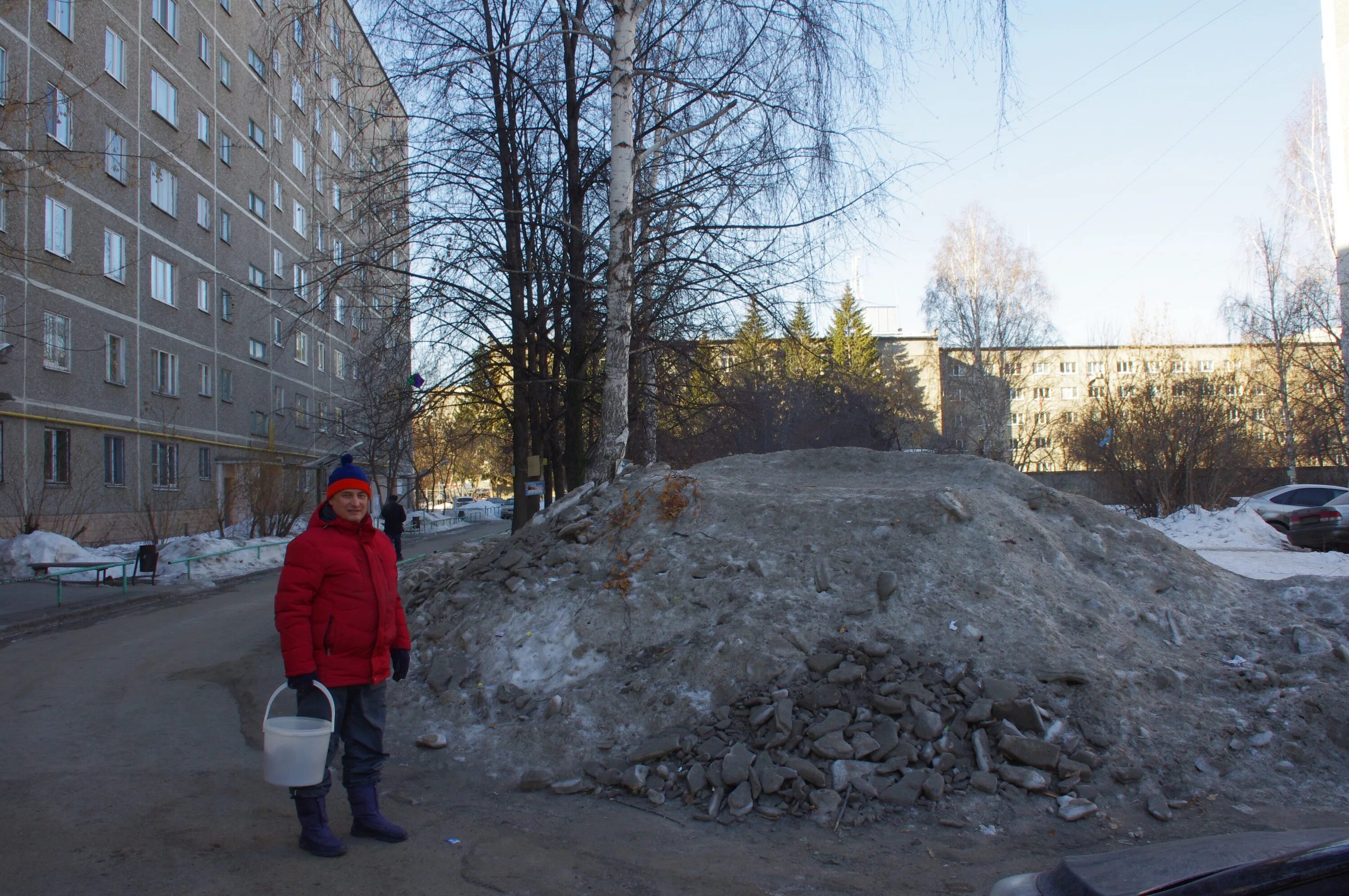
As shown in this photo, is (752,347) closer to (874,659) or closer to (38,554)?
(874,659)

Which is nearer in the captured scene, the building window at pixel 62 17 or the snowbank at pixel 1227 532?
the snowbank at pixel 1227 532

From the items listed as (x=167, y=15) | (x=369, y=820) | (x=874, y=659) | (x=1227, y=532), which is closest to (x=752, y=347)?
Result: (x=874, y=659)

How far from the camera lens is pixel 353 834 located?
3.97 meters

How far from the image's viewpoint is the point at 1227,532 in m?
16.2

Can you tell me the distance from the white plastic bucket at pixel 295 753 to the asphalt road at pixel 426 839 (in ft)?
1.22

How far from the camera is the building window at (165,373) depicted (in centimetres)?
2508

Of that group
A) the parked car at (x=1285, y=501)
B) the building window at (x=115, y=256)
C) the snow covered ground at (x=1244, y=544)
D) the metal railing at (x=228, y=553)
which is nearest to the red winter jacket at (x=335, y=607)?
the snow covered ground at (x=1244, y=544)

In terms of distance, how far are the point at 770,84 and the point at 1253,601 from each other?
21.1 feet

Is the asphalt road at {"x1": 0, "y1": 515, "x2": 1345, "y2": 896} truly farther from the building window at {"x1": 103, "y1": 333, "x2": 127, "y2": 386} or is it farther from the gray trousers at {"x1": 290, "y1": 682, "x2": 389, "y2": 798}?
the building window at {"x1": 103, "y1": 333, "x2": 127, "y2": 386}

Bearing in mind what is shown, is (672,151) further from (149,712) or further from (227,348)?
(227,348)

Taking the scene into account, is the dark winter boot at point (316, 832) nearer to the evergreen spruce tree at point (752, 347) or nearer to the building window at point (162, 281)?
the evergreen spruce tree at point (752, 347)

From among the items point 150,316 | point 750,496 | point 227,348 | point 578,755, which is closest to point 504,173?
point 750,496

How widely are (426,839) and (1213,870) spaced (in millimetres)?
3285

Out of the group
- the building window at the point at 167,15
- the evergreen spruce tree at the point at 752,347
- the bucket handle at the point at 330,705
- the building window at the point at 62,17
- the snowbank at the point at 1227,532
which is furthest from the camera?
the building window at the point at 167,15
